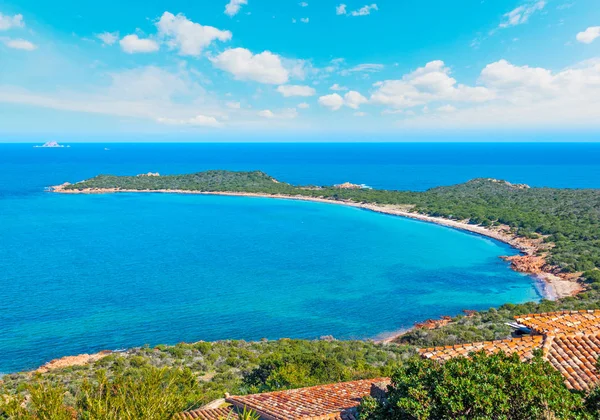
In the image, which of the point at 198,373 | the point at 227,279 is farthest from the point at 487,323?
the point at 227,279

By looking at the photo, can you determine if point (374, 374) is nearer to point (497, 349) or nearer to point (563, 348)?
point (497, 349)

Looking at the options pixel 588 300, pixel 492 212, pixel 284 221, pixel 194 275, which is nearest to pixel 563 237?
pixel 492 212

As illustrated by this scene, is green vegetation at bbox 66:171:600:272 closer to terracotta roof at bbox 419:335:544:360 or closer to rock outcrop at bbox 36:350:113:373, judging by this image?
terracotta roof at bbox 419:335:544:360

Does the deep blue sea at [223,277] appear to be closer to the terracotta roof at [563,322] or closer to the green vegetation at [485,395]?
the terracotta roof at [563,322]

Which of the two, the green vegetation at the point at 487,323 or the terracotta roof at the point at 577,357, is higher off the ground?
the terracotta roof at the point at 577,357

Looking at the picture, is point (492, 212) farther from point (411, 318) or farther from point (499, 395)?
point (499, 395)

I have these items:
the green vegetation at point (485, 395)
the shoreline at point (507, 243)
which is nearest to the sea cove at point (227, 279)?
the shoreline at point (507, 243)

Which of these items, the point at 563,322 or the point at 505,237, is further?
the point at 505,237
